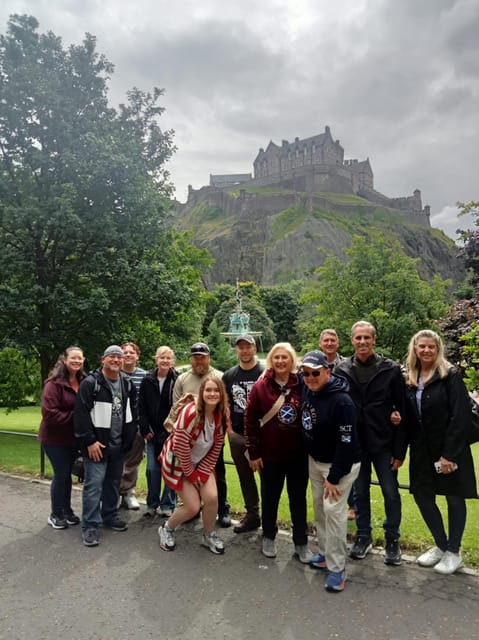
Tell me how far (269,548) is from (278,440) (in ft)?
3.67

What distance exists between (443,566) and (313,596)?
128 centimetres

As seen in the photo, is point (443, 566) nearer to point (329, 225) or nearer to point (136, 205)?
point (136, 205)

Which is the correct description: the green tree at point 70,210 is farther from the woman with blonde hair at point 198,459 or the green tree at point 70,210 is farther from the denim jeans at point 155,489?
the woman with blonde hair at point 198,459

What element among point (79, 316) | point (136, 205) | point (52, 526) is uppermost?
point (136, 205)

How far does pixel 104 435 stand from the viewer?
16.5 feet

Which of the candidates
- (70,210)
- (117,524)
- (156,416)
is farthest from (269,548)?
(70,210)

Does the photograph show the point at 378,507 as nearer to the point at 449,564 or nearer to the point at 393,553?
the point at 393,553

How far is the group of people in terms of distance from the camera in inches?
159

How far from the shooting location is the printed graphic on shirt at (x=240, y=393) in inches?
199

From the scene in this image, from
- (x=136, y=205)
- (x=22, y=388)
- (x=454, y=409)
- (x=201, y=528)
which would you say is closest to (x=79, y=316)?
(x=136, y=205)

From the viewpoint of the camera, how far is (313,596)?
373 centimetres

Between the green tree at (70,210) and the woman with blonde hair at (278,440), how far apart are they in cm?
733

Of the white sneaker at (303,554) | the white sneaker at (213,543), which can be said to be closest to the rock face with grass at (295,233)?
the white sneaker at (213,543)

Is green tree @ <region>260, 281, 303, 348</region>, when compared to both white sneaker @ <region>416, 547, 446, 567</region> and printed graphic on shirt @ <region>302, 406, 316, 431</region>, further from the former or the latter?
printed graphic on shirt @ <region>302, 406, 316, 431</region>
